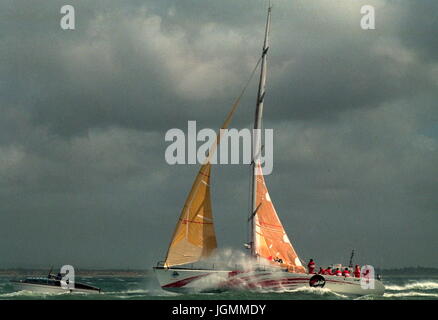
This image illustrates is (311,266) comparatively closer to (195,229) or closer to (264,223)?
(264,223)

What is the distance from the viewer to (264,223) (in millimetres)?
55031

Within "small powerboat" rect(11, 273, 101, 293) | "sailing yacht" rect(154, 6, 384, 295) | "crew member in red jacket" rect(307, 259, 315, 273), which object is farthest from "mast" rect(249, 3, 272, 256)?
"small powerboat" rect(11, 273, 101, 293)

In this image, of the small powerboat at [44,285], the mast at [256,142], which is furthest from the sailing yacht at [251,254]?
the small powerboat at [44,285]

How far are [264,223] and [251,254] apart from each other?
3.19 m

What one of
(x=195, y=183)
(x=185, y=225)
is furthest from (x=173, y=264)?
(x=195, y=183)

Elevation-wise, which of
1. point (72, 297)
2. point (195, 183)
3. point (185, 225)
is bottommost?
point (72, 297)

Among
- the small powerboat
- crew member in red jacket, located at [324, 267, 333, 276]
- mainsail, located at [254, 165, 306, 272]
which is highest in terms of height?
mainsail, located at [254, 165, 306, 272]

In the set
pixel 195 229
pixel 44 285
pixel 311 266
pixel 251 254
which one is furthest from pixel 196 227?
pixel 44 285

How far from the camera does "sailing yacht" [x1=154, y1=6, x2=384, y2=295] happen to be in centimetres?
5025

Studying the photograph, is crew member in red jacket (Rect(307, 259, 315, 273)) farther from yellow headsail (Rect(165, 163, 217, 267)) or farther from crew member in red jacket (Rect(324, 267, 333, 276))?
yellow headsail (Rect(165, 163, 217, 267))
